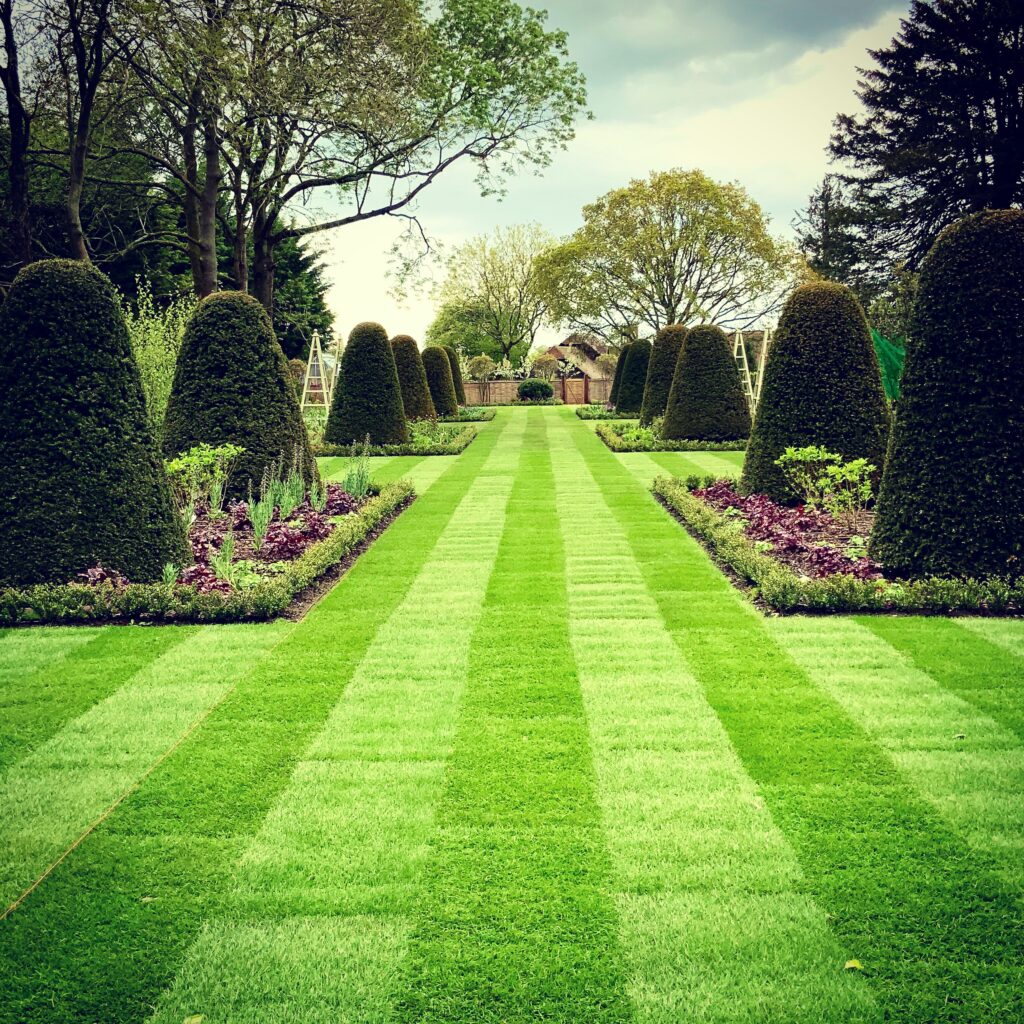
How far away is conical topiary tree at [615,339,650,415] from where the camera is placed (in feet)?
99.1

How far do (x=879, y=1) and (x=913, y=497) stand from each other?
33.0 feet

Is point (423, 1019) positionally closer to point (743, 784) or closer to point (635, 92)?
point (743, 784)

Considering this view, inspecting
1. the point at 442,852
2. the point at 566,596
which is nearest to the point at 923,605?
the point at 566,596

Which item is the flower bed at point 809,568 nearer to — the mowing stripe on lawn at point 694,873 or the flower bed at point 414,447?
the mowing stripe on lawn at point 694,873

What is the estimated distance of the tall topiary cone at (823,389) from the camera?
9.97m

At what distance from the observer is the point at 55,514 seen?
6.79 meters

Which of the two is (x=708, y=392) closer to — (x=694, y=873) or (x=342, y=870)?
(x=694, y=873)

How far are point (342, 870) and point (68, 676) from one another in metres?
3.18

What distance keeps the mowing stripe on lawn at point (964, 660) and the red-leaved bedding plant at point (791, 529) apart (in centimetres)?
94

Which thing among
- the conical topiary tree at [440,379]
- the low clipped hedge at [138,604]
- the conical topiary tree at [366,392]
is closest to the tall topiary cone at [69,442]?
the low clipped hedge at [138,604]

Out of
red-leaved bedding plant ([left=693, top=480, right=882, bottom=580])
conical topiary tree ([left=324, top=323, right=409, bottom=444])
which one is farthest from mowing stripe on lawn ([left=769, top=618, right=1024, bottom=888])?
conical topiary tree ([left=324, top=323, right=409, bottom=444])

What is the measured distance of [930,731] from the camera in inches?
172

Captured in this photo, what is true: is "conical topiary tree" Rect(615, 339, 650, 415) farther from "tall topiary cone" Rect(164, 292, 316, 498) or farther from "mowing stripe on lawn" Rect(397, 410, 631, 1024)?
"mowing stripe on lawn" Rect(397, 410, 631, 1024)

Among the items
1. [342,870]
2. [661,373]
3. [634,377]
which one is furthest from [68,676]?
[634,377]
